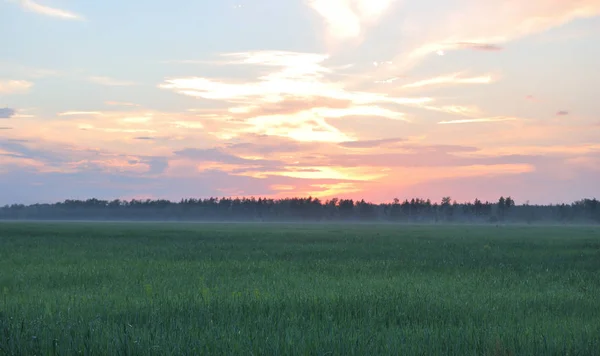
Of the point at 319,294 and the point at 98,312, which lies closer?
the point at 98,312

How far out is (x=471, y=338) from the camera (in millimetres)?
9258

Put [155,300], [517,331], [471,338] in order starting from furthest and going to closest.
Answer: [155,300], [517,331], [471,338]

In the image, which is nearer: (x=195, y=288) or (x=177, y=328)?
(x=177, y=328)

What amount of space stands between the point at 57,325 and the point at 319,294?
6567 millimetres

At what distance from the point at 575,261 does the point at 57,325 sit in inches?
1027

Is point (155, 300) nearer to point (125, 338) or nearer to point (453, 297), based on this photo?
point (125, 338)

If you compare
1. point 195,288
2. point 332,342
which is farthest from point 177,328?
point 195,288

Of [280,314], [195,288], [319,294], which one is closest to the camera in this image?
[280,314]

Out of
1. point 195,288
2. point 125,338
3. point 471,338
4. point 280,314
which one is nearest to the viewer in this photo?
point 125,338

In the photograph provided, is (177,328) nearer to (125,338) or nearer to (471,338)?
(125,338)

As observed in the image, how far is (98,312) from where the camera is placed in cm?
1207

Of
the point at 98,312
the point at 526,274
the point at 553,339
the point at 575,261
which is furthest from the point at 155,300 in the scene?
the point at 575,261

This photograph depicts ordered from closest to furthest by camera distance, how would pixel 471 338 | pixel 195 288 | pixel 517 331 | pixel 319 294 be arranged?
pixel 471 338 → pixel 517 331 → pixel 319 294 → pixel 195 288

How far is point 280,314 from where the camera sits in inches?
459
